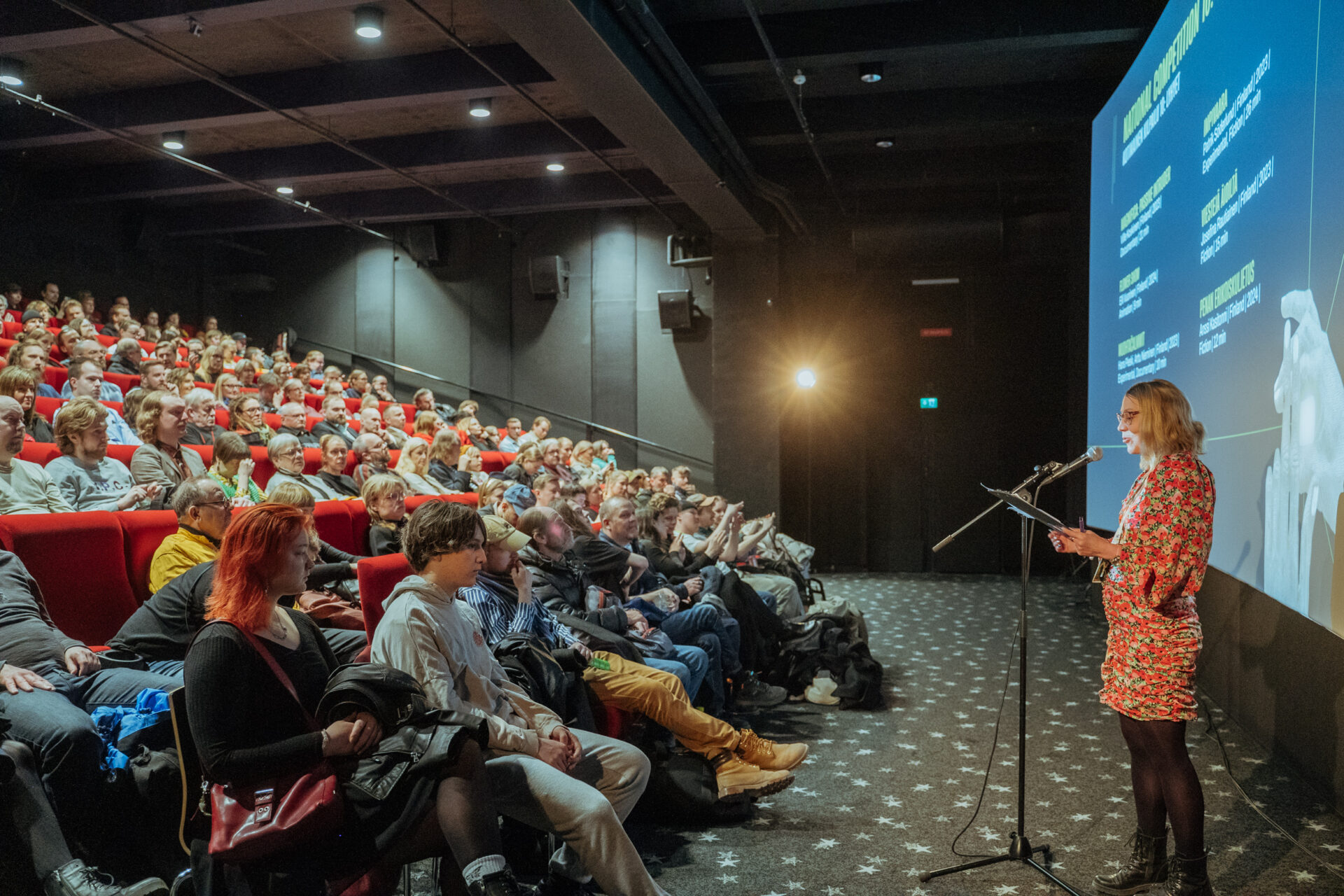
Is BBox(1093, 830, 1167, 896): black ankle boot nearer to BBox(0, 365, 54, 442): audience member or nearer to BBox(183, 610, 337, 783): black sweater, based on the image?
BBox(183, 610, 337, 783): black sweater

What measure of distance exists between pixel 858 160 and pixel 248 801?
8.13 meters

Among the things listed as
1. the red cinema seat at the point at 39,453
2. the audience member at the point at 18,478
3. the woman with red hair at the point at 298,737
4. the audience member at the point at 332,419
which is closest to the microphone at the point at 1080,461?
the woman with red hair at the point at 298,737

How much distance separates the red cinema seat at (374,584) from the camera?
270cm

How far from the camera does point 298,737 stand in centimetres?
172

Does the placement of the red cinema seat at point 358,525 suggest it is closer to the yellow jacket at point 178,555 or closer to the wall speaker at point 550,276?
the yellow jacket at point 178,555

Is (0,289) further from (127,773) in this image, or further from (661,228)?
(127,773)

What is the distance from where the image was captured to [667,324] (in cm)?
1013

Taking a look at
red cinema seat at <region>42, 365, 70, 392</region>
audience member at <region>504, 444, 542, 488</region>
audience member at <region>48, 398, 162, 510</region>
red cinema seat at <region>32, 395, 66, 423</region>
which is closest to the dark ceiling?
red cinema seat at <region>42, 365, 70, 392</region>

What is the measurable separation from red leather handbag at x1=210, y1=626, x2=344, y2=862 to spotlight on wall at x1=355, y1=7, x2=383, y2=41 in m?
5.49

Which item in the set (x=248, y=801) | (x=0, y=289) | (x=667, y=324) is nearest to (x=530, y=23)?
(x=248, y=801)

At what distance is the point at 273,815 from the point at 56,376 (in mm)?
5720

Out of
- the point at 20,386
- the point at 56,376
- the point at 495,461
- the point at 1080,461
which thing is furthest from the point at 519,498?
the point at 1080,461

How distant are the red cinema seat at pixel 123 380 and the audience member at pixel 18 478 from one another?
3.03 meters

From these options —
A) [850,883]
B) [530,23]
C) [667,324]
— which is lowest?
[850,883]
